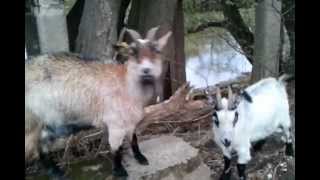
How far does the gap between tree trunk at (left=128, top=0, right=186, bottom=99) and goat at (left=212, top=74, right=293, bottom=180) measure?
0.24 meters

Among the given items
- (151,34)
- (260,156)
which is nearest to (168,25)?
(151,34)

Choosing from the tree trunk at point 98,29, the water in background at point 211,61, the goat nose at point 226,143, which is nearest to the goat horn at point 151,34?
the tree trunk at point 98,29

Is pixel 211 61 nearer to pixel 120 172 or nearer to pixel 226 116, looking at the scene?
pixel 226 116

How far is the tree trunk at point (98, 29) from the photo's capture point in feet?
6.46

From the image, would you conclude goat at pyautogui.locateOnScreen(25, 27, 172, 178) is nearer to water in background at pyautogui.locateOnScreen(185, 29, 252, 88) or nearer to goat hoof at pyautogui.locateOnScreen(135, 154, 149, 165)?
goat hoof at pyautogui.locateOnScreen(135, 154, 149, 165)

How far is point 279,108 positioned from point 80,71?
0.70 meters

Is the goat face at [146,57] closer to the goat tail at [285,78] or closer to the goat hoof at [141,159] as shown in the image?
the goat hoof at [141,159]

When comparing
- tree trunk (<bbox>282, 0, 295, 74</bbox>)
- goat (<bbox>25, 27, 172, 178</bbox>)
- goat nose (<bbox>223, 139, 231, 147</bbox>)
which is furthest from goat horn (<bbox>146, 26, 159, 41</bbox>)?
tree trunk (<bbox>282, 0, 295, 74</bbox>)

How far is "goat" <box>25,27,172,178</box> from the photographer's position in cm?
184

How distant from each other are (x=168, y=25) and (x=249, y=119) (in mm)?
441

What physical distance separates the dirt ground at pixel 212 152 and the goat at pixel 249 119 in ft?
0.11
